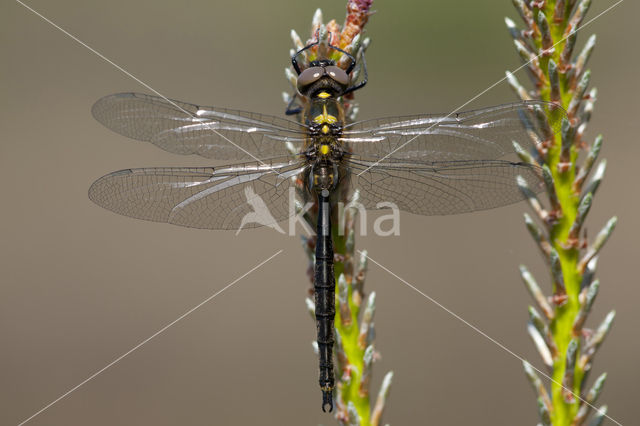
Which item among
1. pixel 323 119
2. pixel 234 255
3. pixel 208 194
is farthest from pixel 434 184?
pixel 234 255

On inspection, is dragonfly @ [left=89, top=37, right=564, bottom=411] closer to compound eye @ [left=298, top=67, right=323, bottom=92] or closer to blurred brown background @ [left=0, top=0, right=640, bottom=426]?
compound eye @ [left=298, top=67, right=323, bottom=92]

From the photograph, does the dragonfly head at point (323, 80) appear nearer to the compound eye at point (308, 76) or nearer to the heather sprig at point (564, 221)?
the compound eye at point (308, 76)

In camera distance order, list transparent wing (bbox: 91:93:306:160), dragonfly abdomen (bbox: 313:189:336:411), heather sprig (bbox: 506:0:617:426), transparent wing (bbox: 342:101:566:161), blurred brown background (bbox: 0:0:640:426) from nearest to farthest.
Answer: heather sprig (bbox: 506:0:617:426) → dragonfly abdomen (bbox: 313:189:336:411) → transparent wing (bbox: 342:101:566:161) → transparent wing (bbox: 91:93:306:160) → blurred brown background (bbox: 0:0:640:426)

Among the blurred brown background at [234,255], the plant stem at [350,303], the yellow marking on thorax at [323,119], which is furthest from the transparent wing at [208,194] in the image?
the blurred brown background at [234,255]

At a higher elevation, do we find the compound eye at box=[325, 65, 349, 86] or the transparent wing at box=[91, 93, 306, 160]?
the compound eye at box=[325, 65, 349, 86]

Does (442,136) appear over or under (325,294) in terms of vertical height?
over

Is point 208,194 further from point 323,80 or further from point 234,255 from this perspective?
point 234,255

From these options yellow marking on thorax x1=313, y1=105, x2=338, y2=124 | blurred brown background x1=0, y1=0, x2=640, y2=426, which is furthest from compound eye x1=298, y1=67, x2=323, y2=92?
blurred brown background x1=0, y1=0, x2=640, y2=426

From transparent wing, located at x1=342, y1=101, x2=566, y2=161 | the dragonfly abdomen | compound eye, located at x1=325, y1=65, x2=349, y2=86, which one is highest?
compound eye, located at x1=325, y1=65, x2=349, y2=86
